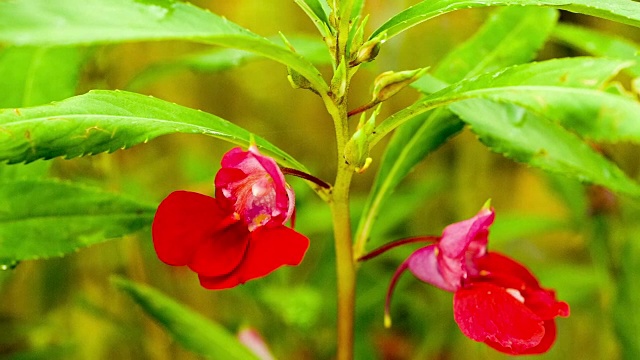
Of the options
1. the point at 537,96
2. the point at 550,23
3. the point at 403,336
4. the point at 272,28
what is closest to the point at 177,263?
the point at 537,96

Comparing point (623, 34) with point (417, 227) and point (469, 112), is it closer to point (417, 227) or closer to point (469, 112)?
point (417, 227)

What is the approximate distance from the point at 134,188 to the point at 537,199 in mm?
1339

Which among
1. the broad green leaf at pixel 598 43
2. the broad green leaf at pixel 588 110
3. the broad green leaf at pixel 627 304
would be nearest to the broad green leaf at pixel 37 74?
the broad green leaf at pixel 588 110

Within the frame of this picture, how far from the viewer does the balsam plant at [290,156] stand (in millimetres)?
434

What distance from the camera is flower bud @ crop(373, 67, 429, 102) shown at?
1.65 ft

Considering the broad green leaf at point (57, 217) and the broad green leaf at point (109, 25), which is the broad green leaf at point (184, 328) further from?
the broad green leaf at point (109, 25)

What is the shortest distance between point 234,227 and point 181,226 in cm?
4

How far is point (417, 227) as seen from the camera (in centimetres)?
180

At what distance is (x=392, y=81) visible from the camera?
1.67 feet

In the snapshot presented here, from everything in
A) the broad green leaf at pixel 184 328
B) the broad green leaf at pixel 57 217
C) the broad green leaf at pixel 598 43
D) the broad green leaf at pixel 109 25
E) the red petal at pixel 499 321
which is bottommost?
the broad green leaf at pixel 184 328

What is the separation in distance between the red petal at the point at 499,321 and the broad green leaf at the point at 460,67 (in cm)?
17

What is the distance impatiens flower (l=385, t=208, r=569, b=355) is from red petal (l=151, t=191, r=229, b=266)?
0.68 feet

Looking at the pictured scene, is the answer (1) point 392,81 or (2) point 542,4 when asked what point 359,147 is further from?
(2) point 542,4

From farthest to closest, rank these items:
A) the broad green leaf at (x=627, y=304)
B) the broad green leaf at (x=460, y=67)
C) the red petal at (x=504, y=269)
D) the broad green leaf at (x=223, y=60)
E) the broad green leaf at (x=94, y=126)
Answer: the broad green leaf at (x=627, y=304) → the broad green leaf at (x=223, y=60) → the broad green leaf at (x=460, y=67) → the red petal at (x=504, y=269) → the broad green leaf at (x=94, y=126)
